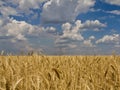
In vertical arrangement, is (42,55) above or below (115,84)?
above

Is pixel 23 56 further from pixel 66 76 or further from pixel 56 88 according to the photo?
pixel 56 88

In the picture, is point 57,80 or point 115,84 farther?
point 115,84

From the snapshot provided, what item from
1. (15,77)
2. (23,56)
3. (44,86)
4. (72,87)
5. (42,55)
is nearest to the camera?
(44,86)

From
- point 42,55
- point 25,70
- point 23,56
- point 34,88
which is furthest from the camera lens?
point 23,56

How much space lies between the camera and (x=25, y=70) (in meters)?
5.27

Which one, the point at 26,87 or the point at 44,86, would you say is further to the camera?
the point at 26,87

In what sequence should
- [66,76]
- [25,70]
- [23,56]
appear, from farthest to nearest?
[23,56] < [25,70] < [66,76]

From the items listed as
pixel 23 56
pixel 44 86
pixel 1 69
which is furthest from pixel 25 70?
pixel 23 56

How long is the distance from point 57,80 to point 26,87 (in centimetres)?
38

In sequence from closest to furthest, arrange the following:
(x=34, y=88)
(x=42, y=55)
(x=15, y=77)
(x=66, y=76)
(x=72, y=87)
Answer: (x=34, y=88)
(x=72, y=87)
(x=15, y=77)
(x=66, y=76)
(x=42, y=55)

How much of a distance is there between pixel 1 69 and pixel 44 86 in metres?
1.82

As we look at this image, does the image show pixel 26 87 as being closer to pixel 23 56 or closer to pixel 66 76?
pixel 66 76

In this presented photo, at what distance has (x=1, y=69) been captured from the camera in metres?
4.90

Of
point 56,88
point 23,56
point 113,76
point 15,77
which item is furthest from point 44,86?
point 23,56
